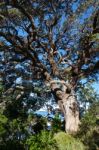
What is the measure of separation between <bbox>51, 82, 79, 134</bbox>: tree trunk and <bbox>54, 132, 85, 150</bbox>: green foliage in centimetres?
179

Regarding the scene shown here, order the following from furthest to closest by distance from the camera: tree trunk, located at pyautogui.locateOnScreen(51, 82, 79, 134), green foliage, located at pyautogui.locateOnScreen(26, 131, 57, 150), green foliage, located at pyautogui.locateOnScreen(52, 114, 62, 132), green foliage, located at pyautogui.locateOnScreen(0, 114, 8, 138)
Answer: green foliage, located at pyautogui.locateOnScreen(0, 114, 8, 138), green foliage, located at pyautogui.locateOnScreen(52, 114, 62, 132), tree trunk, located at pyautogui.locateOnScreen(51, 82, 79, 134), green foliage, located at pyautogui.locateOnScreen(26, 131, 57, 150)

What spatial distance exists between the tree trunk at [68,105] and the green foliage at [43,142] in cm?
158

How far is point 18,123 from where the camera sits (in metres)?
24.7

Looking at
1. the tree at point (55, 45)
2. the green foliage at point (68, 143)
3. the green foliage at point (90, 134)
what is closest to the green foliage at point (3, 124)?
the tree at point (55, 45)

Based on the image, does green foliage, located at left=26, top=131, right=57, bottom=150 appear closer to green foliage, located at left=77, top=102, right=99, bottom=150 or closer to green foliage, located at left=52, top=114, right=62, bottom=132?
green foliage, located at left=77, top=102, right=99, bottom=150

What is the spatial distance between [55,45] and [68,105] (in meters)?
3.68

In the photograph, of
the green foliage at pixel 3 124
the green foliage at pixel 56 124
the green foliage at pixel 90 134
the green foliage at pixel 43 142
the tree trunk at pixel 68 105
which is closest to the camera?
the green foliage at pixel 90 134

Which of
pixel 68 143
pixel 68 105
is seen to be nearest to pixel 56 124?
pixel 68 105

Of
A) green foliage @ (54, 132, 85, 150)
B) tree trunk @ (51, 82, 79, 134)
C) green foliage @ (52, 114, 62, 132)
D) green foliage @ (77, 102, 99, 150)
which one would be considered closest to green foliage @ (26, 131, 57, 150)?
green foliage @ (54, 132, 85, 150)

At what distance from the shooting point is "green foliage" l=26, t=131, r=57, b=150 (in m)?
16.2

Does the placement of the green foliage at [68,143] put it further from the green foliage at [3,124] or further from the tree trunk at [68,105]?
the green foliage at [3,124]

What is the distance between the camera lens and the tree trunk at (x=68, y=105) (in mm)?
18625

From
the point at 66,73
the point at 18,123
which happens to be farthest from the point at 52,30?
the point at 18,123

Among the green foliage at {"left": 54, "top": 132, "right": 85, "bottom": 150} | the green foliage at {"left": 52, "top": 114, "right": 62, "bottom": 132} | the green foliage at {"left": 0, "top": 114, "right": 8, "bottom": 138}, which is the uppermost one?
the green foliage at {"left": 0, "top": 114, "right": 8, "bottom": 138}
